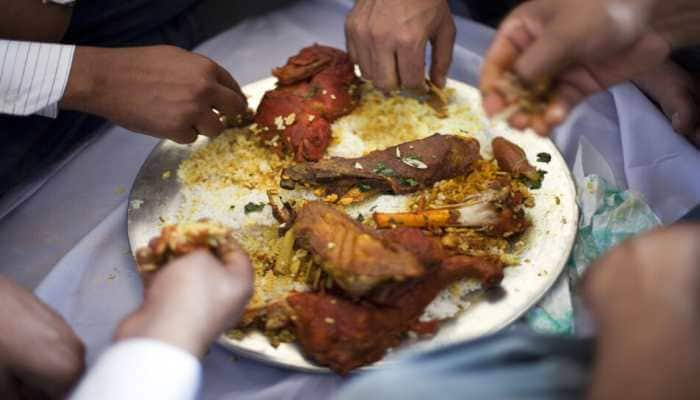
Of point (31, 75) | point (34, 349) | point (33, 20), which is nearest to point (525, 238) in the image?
point (34, 349)

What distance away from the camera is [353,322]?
1147 mm

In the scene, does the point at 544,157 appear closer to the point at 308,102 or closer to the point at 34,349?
the point at 308,102

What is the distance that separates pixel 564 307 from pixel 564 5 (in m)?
0.59

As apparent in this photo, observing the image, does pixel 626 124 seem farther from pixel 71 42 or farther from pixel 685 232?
pixel 71 42

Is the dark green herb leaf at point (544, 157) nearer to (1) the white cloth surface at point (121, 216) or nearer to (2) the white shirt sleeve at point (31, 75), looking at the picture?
(1) the white cloth surface at point (121, 216)

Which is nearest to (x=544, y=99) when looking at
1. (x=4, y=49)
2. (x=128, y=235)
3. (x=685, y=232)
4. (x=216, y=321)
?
(x=685, y=232)

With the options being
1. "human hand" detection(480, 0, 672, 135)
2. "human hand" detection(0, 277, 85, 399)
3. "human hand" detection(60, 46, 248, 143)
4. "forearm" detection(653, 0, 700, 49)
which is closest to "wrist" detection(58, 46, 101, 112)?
"human hand" detection(60, 46, 248, 143)

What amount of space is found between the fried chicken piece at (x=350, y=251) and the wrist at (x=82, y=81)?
572mm

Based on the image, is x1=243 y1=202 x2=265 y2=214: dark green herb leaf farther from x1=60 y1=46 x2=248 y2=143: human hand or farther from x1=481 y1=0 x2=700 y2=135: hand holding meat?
x1=481 y1=0 x2=700 y2=135: hand holding meat

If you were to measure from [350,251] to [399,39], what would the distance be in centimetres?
59

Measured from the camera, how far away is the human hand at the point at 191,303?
883 mm

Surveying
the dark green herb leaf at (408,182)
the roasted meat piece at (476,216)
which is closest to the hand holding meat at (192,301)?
the roasted meat piece at (476,216)

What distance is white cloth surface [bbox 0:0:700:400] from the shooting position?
1.29 m

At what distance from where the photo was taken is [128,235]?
1434 mm
